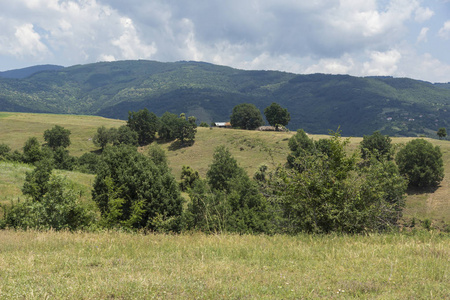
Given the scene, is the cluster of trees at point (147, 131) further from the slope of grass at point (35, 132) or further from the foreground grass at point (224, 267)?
the foreground grass at point (224, 267)

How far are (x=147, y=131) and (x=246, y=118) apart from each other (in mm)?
40597

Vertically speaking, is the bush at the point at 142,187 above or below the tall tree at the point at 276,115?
below

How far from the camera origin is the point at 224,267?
582 centimetres

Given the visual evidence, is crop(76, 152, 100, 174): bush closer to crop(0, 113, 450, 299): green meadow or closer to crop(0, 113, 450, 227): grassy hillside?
crop(0, 113, 450, 227): grassy hillside

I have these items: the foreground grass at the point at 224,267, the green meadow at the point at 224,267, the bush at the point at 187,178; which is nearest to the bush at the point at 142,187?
the green meadow at the point at 224,267

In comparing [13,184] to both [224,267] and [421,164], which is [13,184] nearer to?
[224,267]

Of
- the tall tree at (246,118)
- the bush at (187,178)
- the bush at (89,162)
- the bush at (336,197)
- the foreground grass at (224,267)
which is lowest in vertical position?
the bush at (187,178)

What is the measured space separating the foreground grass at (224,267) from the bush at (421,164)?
63044 millimetres

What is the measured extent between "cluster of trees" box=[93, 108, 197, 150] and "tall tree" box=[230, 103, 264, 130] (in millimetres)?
23100

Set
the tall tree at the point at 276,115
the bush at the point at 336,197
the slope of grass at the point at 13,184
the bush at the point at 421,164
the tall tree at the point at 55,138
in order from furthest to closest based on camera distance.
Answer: the tall tree at the point at 276,115
the tall tree at the point at 55,138
the bush at the point at 421,164
the slope of grass at the point at 13,184
the bush at the point at 336,197

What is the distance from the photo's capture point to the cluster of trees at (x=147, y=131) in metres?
96.1

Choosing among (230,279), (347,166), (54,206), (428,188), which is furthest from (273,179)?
(428,188)

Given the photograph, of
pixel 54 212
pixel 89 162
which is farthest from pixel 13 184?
pixel 89 162

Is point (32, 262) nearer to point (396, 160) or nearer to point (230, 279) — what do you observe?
point (230, 279)
